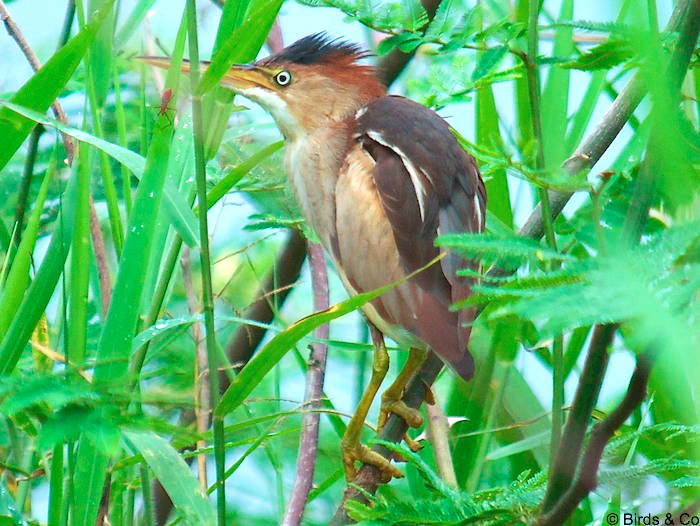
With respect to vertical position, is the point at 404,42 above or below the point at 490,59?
above

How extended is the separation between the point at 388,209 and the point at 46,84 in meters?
0.59

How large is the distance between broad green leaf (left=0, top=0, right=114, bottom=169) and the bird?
444mm

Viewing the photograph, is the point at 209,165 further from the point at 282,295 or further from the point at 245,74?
Answer: the point at 282,295

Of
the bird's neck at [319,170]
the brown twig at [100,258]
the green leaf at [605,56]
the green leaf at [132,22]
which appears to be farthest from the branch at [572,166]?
the green leaf at [132,22]

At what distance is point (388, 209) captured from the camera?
1764 millimetres

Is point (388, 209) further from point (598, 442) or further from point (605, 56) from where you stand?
point (598, 442)

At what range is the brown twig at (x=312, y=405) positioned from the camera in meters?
1.63

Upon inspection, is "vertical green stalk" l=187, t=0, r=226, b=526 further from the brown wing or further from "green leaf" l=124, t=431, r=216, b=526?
the brown wing

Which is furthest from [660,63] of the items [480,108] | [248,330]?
[248,330]

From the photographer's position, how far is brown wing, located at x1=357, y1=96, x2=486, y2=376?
5.67 ft

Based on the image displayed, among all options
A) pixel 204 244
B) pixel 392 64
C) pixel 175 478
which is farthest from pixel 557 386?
pixel 392 64

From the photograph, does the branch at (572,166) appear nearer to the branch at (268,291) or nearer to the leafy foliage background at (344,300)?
the leafy foliage background at (344,300)

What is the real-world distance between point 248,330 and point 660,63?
5.07ft

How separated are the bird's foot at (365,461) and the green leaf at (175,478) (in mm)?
462
